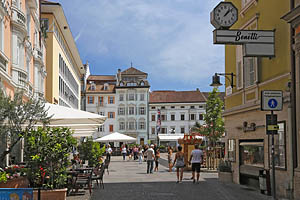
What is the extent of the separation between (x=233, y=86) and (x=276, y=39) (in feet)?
16.1

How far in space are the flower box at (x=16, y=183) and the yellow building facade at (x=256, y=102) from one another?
737cm

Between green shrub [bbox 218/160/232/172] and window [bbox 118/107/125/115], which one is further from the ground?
window [bbox 118/107/125/115]

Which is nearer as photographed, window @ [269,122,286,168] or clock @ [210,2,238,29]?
clock @ [210,2,238,29]

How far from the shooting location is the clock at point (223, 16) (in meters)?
12.8

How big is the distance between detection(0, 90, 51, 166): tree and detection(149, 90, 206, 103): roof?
8238 centimetres

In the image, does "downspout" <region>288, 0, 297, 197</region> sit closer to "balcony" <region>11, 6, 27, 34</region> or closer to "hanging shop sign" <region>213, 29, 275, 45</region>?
"hanging shop sign" <region>213, 29, 275, 45</region>

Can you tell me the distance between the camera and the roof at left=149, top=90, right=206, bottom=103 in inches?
3819

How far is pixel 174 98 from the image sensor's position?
97.7 meters

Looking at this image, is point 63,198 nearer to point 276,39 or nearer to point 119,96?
point 276,39

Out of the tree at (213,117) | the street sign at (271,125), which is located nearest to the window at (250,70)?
the street sign at (271,125)

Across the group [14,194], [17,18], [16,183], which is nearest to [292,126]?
[16,183]

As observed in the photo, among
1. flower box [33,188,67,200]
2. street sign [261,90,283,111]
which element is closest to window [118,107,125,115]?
flower box [33,188,67,200]

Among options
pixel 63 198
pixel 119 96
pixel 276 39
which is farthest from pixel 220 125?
pixel 119 96

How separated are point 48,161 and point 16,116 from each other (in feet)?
9.01
